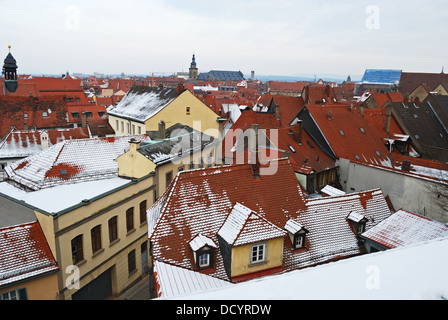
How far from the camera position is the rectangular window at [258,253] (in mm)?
15117

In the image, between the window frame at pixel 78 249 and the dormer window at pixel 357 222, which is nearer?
the window frame at pixel 78 249

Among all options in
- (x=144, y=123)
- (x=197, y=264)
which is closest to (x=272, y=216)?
(x=197, y=264)

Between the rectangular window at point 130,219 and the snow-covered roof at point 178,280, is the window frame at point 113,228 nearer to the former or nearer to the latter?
the rectangular window at point 130,219

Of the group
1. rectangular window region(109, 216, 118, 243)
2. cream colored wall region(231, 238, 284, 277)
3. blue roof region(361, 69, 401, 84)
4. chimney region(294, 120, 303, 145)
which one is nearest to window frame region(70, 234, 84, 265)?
rectangular window region(109, 216, 118, 243)

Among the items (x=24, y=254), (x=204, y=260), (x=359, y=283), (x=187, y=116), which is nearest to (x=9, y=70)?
(x=187, y=116)

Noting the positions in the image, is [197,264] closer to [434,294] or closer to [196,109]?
[434,294]

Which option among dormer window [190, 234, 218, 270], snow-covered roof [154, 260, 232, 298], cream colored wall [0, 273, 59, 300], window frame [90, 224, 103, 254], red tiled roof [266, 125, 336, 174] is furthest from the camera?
red tiled roof [266, 125, 336, 174]

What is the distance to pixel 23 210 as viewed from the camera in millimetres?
17516

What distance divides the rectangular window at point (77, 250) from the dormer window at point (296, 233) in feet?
33.9

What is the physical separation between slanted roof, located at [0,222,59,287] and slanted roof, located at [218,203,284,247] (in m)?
8.13

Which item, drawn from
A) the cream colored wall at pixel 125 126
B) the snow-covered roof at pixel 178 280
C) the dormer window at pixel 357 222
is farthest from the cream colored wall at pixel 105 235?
the cream colored wall at pixel 125 126

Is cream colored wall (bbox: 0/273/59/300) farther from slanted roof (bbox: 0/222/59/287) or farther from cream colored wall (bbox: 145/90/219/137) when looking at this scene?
cream colored wall (bbox: 145/90/219/137)

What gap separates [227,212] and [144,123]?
75.8 feet

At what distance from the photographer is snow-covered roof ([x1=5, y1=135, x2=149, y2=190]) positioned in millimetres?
21047
